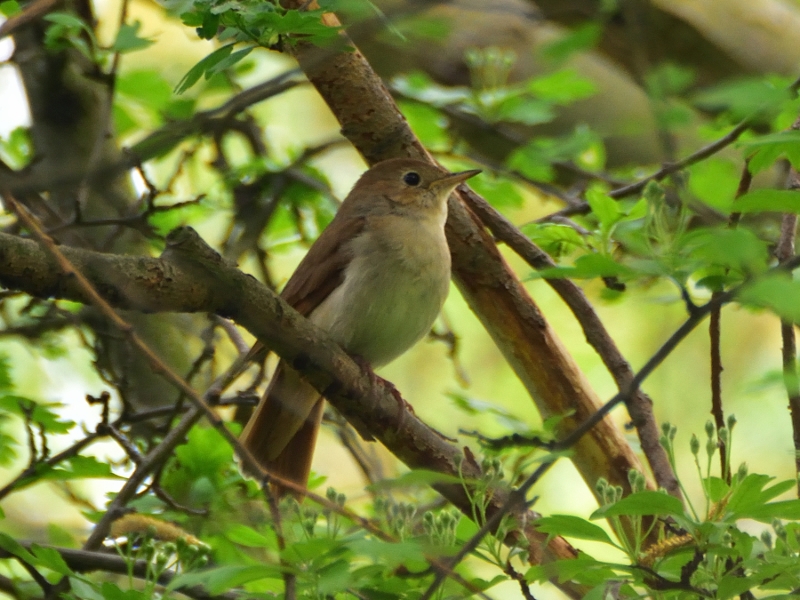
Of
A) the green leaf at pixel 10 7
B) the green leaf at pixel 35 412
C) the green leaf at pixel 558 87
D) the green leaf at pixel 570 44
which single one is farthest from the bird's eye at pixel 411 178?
the green leaf at pixel 570 44

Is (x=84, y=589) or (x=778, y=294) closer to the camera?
(x=778, y=294)

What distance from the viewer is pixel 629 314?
9.44 meters

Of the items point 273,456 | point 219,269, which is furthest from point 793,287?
point 273,456

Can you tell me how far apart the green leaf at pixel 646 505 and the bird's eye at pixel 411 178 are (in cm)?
283

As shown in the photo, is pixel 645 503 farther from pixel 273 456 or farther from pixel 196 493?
pixel 273 456

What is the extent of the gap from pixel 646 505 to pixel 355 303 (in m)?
2.31

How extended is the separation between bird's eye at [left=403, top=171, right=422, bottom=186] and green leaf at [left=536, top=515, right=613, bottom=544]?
2.71m

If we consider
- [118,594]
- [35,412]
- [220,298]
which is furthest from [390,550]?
[35,412]

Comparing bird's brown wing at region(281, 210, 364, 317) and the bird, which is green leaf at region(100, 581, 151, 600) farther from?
bird's brown wing at region(281, 210, 364, 317)

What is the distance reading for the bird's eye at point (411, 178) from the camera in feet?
15.1

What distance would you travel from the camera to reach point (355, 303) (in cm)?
411

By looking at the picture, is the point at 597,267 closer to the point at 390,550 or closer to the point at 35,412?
the point at 390,550

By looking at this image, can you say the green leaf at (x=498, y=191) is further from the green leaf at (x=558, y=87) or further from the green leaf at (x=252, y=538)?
the green leaf at (x=252, y=538)

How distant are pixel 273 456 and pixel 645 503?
251cm
